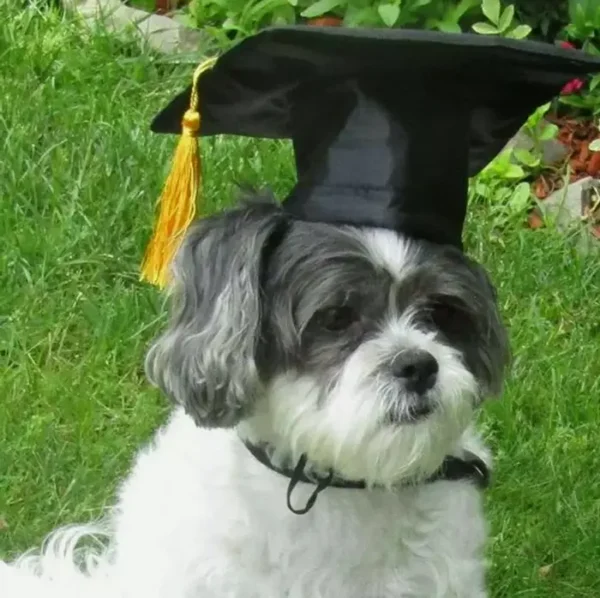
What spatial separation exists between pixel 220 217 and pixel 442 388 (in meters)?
0.41

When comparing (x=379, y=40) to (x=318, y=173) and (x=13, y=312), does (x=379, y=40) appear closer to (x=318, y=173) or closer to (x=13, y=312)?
(x=318, y=173)

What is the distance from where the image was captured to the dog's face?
2.14m

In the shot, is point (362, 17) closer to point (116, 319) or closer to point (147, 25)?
point (147, 25)

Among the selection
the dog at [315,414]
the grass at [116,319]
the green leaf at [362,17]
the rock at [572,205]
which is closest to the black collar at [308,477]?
the dog at [315,414]

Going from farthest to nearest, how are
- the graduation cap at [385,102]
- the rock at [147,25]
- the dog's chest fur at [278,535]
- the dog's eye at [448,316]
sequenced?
the rock at [147,25], the dog's chest fur at [278,535], the dog's eye at [448,316], the graduation cap at [385,102]

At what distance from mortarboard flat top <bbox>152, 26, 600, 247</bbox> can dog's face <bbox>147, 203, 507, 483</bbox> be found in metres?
0.05

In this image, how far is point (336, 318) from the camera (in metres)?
2.18

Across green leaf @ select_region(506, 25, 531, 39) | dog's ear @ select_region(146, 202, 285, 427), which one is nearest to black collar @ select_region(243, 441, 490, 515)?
dog's ear @ select_region(146, 202, 285, 427)

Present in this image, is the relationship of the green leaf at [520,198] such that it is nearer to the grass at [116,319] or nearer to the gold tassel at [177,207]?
the grass at [116,319]

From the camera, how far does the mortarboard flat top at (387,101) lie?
2084mm

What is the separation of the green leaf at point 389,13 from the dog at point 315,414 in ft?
6.62

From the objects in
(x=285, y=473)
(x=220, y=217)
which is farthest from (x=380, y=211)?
(x=285, y=473)

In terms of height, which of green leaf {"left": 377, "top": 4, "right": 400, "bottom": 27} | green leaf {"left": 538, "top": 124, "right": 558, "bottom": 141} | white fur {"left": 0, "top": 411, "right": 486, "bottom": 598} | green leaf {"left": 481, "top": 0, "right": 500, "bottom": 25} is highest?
white fur {"left": 0, "top": 411, "right": 486, "bottom": 598}

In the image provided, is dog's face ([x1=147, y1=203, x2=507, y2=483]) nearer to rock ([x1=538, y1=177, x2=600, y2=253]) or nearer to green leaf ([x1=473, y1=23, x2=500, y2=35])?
rock ([x1=538, y1=177, x2=600, y2=253])
